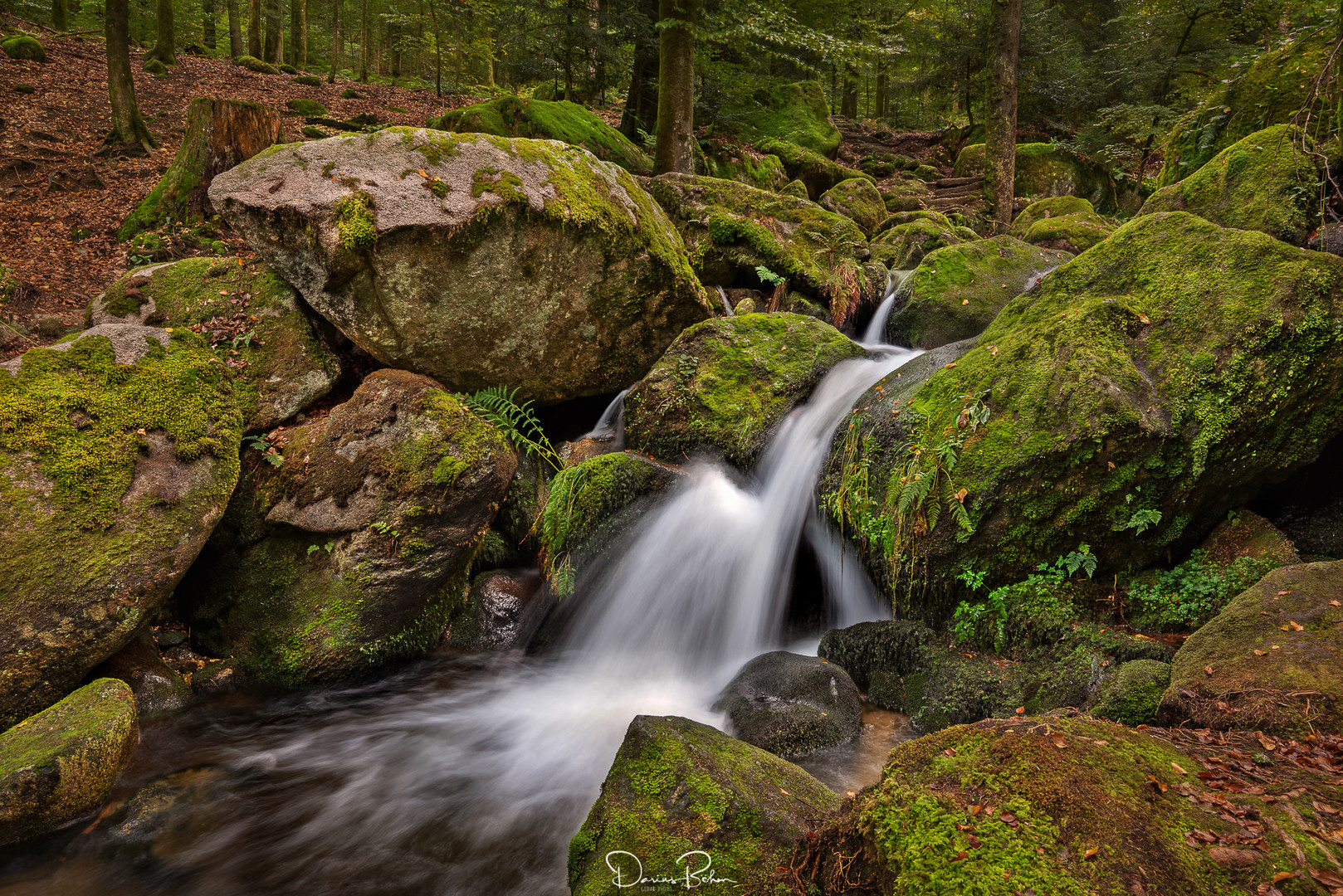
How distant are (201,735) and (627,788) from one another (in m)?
3.50

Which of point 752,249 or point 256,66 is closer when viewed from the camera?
point 752,249

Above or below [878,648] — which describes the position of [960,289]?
above

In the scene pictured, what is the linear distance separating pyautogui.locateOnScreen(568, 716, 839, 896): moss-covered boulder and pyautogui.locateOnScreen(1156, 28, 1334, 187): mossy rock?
7.28m

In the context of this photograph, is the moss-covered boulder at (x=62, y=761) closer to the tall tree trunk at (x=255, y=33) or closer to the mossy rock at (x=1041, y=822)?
the mossy rock at (x=1041, y=822)

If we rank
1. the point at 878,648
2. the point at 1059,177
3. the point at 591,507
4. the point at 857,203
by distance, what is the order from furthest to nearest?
the point at 1059,177, the point at 857,203, the point at 591,507, the point at 878,648

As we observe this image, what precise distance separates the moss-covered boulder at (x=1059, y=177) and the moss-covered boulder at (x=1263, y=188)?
12688 millimetres

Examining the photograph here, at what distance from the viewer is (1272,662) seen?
2.71m

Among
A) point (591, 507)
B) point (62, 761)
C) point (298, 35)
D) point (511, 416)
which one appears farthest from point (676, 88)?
point (298, 35)

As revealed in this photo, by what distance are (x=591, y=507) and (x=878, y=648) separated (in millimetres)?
2651

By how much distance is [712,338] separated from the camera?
696cm

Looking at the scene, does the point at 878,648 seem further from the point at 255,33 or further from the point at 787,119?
the point at 255,33

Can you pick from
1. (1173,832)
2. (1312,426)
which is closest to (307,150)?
(1173,832)

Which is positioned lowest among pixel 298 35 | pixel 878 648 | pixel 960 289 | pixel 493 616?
pixel 493 616

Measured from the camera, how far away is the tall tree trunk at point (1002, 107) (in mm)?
12195
